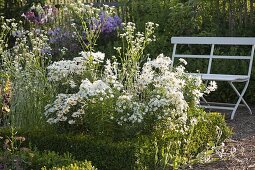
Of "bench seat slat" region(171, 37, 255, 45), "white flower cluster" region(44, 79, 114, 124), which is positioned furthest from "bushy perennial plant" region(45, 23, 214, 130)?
"bench seat slat" region(171, 37, 255, 45)

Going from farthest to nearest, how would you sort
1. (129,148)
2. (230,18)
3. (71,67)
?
(230,18) → (71,67) → (129,148)

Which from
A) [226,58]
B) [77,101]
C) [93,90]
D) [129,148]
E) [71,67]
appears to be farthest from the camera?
[226,58]

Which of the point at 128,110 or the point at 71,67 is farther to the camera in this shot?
the point at 71,67

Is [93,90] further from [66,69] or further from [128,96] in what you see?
[66,69]

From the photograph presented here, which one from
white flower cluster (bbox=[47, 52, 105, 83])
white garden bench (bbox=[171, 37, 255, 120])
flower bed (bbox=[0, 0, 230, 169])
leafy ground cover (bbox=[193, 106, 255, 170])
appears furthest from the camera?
white garden bench (bbox=[171, 37, 255, 120])

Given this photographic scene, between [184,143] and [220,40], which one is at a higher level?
[220,40]

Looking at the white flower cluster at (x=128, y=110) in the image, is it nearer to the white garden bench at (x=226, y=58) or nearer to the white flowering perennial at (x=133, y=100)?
the white flowering perennial at (x=133, y=100)

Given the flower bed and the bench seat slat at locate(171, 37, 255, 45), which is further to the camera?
the bench seat slat at locate(171, 37, 255, 45)

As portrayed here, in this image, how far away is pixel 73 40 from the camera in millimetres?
10531

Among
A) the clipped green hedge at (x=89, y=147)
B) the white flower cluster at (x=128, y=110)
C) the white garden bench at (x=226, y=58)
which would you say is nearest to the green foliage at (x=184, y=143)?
the clipped green hedge at (x=89, y=147)

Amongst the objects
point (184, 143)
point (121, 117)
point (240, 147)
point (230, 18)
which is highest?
point (230, 18)

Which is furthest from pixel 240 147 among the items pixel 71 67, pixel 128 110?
pixel 71 67

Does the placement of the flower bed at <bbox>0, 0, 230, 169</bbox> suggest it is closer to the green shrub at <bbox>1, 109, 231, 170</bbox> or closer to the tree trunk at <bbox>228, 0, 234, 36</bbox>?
the green shrub at <bbox>1, 109, 231, 170</bbox>

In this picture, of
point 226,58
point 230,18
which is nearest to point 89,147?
point 226,58
